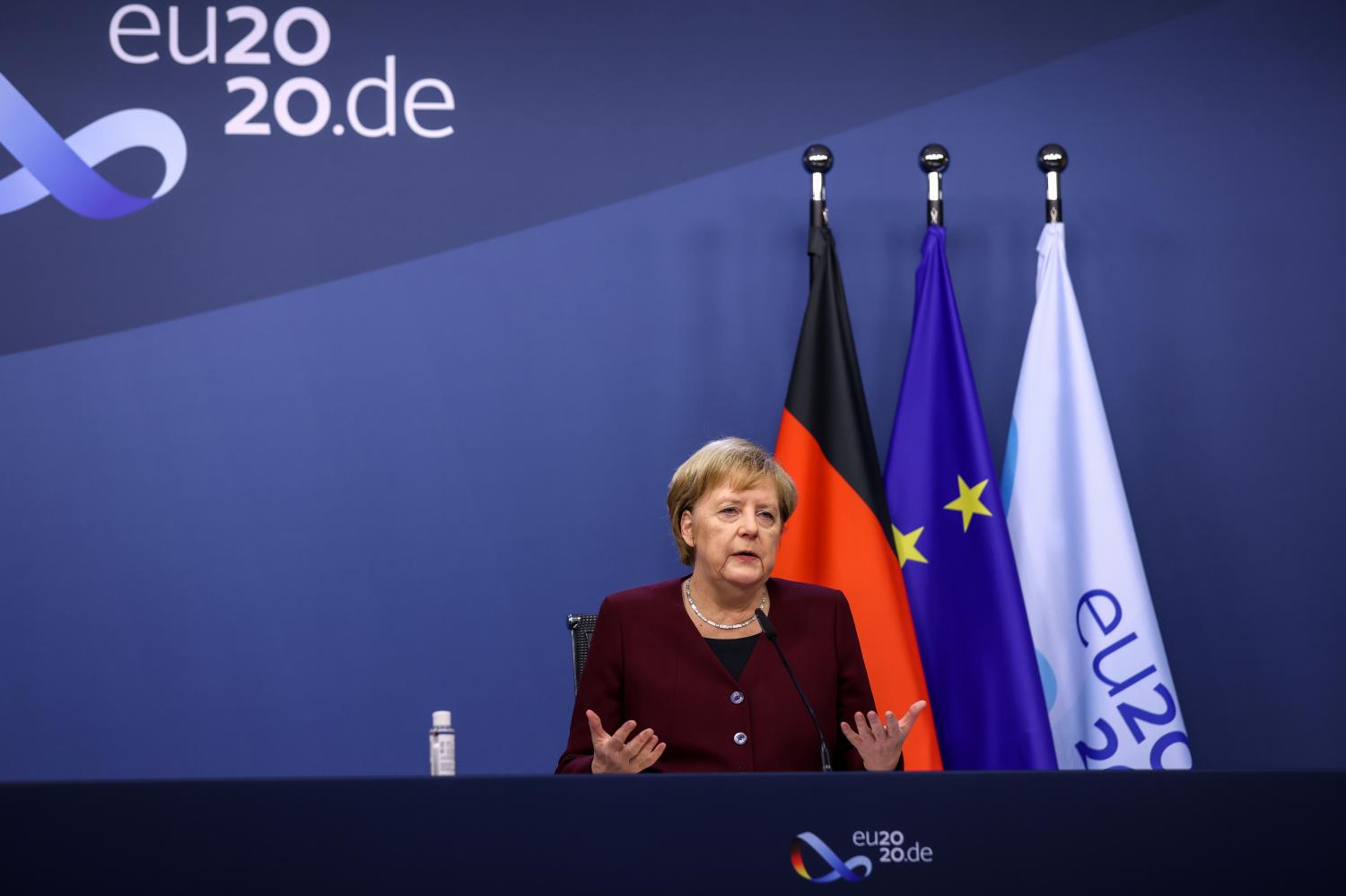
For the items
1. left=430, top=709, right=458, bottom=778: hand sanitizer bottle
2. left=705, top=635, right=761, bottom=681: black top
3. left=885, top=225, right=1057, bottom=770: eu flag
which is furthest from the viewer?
left=885, top=225, right=1057, bottom=770: eu flag

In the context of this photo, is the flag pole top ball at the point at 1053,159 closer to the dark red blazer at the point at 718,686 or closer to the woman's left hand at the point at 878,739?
the dark red blazer at the point at 718,686

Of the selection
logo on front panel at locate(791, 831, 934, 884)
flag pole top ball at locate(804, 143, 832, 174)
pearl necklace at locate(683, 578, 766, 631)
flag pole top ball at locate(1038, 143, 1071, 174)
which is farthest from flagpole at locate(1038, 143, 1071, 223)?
logo on front panel at locate(791, 831, 934, 884)

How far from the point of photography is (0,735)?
3.26 meters

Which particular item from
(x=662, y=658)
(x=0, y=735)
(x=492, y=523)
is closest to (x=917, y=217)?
(x=492, y=523)

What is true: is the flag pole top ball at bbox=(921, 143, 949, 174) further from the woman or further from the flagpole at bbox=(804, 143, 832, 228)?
the woman

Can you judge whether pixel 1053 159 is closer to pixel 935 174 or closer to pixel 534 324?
pixel 935 174

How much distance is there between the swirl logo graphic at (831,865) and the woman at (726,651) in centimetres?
94

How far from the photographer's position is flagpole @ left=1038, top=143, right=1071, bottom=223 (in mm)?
3311

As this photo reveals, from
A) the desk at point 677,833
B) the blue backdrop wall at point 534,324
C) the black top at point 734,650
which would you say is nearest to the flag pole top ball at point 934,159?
the blue backdrop wall at point 534,324

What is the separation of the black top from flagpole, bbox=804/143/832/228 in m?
1.23

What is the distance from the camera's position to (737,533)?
2482 millimetres

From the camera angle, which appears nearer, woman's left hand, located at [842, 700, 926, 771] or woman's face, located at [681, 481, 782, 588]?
woman's left hand, located at [842, 700, 926, 771]

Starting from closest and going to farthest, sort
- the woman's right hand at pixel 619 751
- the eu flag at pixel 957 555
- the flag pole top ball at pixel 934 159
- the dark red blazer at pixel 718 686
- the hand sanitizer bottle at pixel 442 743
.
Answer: the woman's right hand at pixel 619 751, the hand sanitizer bottle at pixel 442 743, the dark red blazer at pixel 718 686, the eu flag at pixel 957 555, the flag pole top ball at pixel 934 159

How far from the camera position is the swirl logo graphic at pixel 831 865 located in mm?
1325
